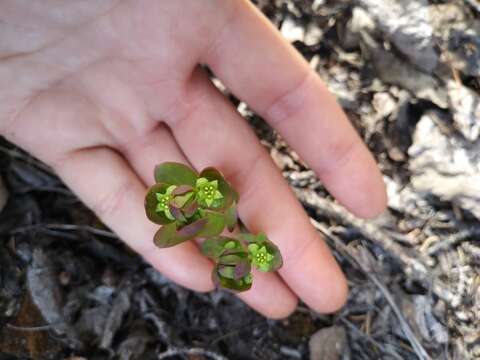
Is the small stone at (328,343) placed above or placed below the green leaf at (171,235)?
below

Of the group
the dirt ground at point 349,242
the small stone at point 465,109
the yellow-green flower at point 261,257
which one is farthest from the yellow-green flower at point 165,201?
the small stone at point 465,109

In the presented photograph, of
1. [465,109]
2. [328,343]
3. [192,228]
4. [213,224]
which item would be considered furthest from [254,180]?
[465,109]

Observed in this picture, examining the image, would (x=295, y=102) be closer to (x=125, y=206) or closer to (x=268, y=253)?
(x=268, y=253)

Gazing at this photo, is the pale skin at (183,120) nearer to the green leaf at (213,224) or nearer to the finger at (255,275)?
the finger at (255,275)

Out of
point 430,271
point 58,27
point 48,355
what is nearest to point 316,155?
point 430,271

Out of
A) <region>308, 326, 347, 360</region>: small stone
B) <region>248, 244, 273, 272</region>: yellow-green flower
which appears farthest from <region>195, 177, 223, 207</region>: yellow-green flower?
<region>308, 326, 347, 360</region>: small stone

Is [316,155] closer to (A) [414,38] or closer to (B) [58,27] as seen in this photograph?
(A) [414,38]
